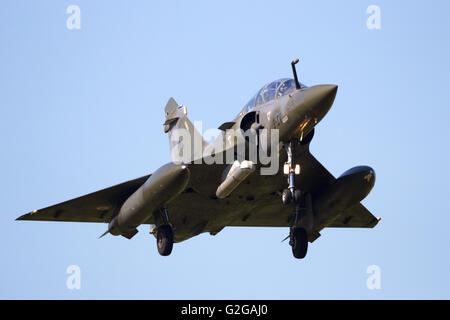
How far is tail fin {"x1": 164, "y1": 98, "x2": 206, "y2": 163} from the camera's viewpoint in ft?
108

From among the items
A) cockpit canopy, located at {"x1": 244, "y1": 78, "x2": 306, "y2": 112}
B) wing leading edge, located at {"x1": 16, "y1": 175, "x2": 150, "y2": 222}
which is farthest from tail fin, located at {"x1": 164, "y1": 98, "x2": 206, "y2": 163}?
cockpit canopy, located at {"x1": 244, "y1": 78, "x2": 306, "y2": 112}

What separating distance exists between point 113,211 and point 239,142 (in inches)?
224

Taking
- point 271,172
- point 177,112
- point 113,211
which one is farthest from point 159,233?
point 177,112

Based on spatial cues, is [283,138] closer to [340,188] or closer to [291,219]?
[340,188]

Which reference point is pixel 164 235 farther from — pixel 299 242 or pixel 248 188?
pixel 299 242

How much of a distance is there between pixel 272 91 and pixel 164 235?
19.4 ft

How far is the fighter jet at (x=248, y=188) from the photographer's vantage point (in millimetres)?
27109

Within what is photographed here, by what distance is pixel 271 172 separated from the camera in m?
28.5

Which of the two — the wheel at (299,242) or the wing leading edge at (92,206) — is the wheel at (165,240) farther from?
the wheel at (299,242)

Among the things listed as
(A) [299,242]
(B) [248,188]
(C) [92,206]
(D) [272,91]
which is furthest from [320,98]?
(C) [92,206]

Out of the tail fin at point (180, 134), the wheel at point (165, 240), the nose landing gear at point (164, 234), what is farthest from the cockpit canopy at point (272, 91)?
the wheel at point (165, 240)

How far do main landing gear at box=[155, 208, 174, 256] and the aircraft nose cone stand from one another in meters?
6.49

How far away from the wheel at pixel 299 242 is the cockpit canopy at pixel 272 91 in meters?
4.71

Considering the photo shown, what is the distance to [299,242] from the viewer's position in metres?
30.3
